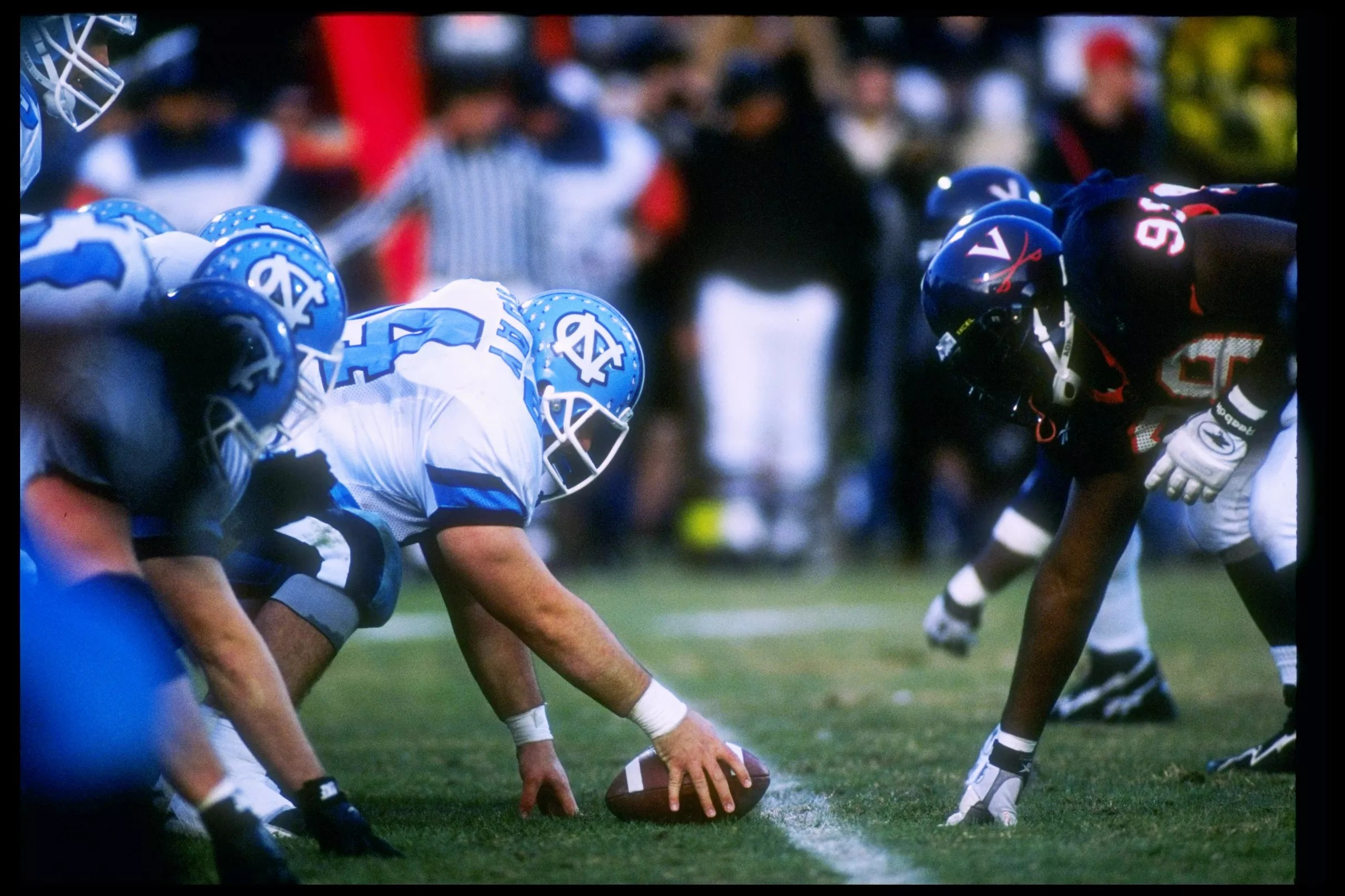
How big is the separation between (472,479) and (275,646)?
57cm

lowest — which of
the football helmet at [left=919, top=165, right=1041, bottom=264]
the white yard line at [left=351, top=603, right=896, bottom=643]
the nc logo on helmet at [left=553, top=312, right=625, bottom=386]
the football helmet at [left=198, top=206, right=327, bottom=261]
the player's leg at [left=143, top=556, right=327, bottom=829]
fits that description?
the white yard line at [left=351, top=603, right=896, bottom=643]

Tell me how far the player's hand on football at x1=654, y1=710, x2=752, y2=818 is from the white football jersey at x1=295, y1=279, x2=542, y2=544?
1.66 feet

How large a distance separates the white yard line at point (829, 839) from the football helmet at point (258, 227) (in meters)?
1.39

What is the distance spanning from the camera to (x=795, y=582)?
855cm

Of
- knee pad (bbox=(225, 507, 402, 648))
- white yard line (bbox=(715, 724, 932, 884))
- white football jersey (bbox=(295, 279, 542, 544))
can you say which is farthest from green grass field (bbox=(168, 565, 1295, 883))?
white football jersey (bbox=(295, 279, 542, 544))

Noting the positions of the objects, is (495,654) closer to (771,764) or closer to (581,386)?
(581,386)

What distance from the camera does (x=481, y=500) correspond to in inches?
130

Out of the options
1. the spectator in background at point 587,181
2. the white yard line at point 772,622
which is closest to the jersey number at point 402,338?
the white yard line at point 772,622

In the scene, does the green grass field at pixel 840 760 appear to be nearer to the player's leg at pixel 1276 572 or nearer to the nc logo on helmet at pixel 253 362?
the player's leg at pixel 1276 572

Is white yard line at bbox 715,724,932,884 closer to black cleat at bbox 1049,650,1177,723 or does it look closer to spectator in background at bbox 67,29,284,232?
black cleat at bbox 1049,650,1177,723

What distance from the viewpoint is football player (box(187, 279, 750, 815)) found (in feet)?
10.8

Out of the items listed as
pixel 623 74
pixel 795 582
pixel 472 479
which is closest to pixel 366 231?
pixel 623 74

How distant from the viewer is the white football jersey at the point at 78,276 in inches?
108

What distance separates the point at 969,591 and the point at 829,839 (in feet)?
5.11
